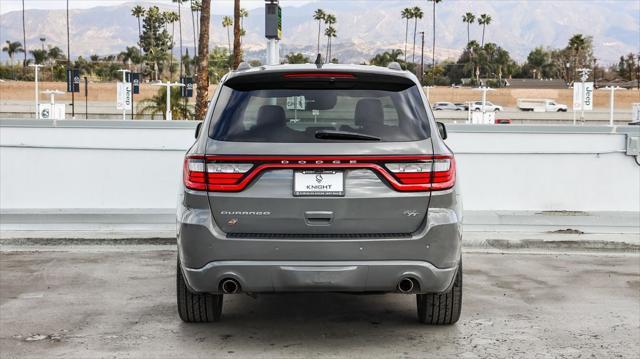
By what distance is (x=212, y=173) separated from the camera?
584 cm

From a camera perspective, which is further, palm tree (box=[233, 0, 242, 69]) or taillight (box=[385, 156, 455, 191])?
palm tree (box=[233, 0, 242, 69])

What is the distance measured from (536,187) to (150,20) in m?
154

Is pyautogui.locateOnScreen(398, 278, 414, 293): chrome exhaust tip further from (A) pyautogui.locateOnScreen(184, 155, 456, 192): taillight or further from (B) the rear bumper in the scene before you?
(A) pyautogui.locateOnScreen(184, 155, 456, 192): taillight

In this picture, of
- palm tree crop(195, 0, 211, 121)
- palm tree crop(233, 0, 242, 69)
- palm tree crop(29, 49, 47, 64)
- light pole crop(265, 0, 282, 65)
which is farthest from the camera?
palm tree crop(29, 49, 47, 64)

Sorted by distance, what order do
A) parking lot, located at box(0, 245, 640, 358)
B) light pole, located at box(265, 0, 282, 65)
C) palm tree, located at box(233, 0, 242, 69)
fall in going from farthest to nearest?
palm tree, located at box(233, 0, 242, 69) → light pole, located at box(265, 0, 282, 65) → parking lot, located at box(0, 245, 640, 358)

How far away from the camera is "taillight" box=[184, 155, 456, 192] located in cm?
577

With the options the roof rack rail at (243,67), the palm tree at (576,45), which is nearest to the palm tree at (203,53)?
the roof rack rail at (243,67)

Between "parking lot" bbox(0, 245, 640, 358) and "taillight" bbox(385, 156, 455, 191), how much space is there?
3.70 ft

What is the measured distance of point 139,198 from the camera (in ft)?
41.6

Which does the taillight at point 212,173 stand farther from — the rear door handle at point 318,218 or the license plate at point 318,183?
the rear door handle at point 318,218

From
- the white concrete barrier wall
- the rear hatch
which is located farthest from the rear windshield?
the white concrete barrier wall

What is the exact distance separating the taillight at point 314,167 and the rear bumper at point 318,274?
1.60 ft

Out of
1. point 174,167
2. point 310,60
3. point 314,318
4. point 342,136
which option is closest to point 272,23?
point 174,167

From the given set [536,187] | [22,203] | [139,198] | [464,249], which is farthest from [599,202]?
[22,203]
